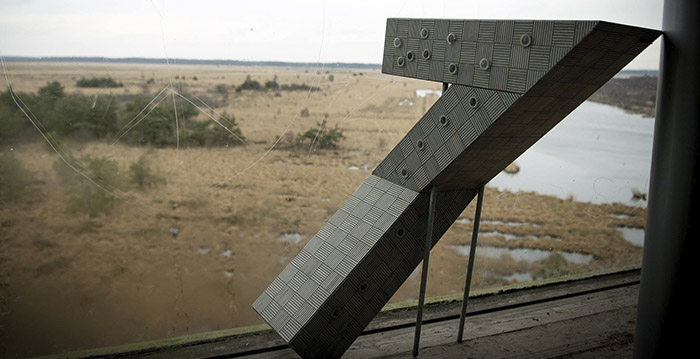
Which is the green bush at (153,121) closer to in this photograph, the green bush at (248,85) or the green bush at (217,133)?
the green bush at (217,133)

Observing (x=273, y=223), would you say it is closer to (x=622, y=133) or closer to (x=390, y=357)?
(x=390, y=357)

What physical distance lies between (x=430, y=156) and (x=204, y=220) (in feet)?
6.95

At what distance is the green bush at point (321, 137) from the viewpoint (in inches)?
169

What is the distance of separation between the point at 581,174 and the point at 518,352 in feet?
8.47

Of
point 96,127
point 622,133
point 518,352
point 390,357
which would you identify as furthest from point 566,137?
point 96,127

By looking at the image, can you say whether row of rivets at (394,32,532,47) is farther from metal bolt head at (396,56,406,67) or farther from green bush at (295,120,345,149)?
green bush at (295,120,345,149)

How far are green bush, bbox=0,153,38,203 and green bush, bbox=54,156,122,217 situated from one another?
0.17 metres

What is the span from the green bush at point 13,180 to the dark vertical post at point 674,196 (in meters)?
3.41

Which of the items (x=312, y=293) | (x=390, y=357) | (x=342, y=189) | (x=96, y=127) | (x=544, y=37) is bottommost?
(x=390, y=357)

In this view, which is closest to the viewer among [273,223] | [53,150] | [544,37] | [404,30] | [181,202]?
[544,37]

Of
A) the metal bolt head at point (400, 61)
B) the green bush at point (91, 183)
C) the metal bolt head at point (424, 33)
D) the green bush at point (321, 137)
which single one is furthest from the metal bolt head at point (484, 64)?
the green bush at point (91, 183)

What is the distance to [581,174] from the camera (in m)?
5.18

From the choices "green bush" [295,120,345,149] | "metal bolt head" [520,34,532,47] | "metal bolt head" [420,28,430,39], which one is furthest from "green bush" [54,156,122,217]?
"metal bolt head" [520,34,532,47]

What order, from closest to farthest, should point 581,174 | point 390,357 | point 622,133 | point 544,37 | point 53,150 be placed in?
→ 1. point 544,37
2. point 390,357
3. point 53,150
4. point 581,174
5. point 622,133
